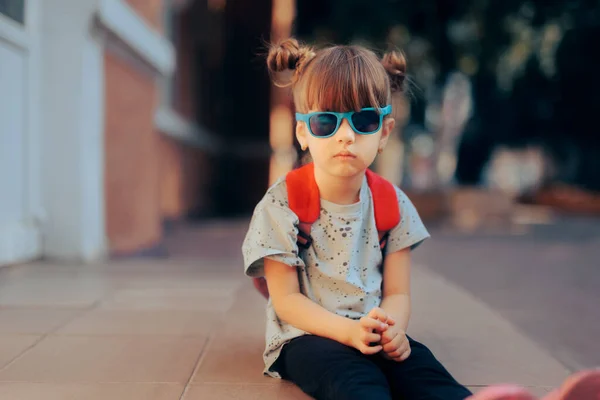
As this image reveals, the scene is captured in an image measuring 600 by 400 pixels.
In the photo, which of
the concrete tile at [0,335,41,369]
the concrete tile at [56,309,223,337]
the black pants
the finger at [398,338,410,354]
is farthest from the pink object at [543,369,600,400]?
the concrete tile at [0,335,41,369]

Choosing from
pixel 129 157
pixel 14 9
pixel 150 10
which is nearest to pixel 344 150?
pixel 14 9

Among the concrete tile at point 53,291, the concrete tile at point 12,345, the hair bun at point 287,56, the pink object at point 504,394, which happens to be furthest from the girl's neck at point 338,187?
the concrete tile at point 53,291

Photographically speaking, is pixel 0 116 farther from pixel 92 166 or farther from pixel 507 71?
pixel 507 71

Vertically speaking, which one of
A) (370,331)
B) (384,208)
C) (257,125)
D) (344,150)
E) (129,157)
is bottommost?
(370,331)

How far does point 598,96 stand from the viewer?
15336 millimetres

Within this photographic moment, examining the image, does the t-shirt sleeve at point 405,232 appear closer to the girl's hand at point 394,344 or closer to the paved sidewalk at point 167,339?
the girl's hand at point 394,344

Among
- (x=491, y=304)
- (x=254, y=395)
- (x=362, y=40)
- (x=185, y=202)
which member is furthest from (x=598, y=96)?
(x=254, y=395)

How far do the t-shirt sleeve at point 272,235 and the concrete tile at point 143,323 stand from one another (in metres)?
0.87

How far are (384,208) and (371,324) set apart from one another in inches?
20.0

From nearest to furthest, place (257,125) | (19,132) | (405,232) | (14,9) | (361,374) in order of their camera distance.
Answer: (361,374) < (405,232) < (14,9) < (19,132) < (257,125)

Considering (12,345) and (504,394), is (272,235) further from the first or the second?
(12,345)

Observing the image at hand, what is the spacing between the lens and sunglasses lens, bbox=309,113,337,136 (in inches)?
77.1

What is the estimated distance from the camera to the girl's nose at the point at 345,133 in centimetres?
194

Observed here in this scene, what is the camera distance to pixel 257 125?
57.8ft
